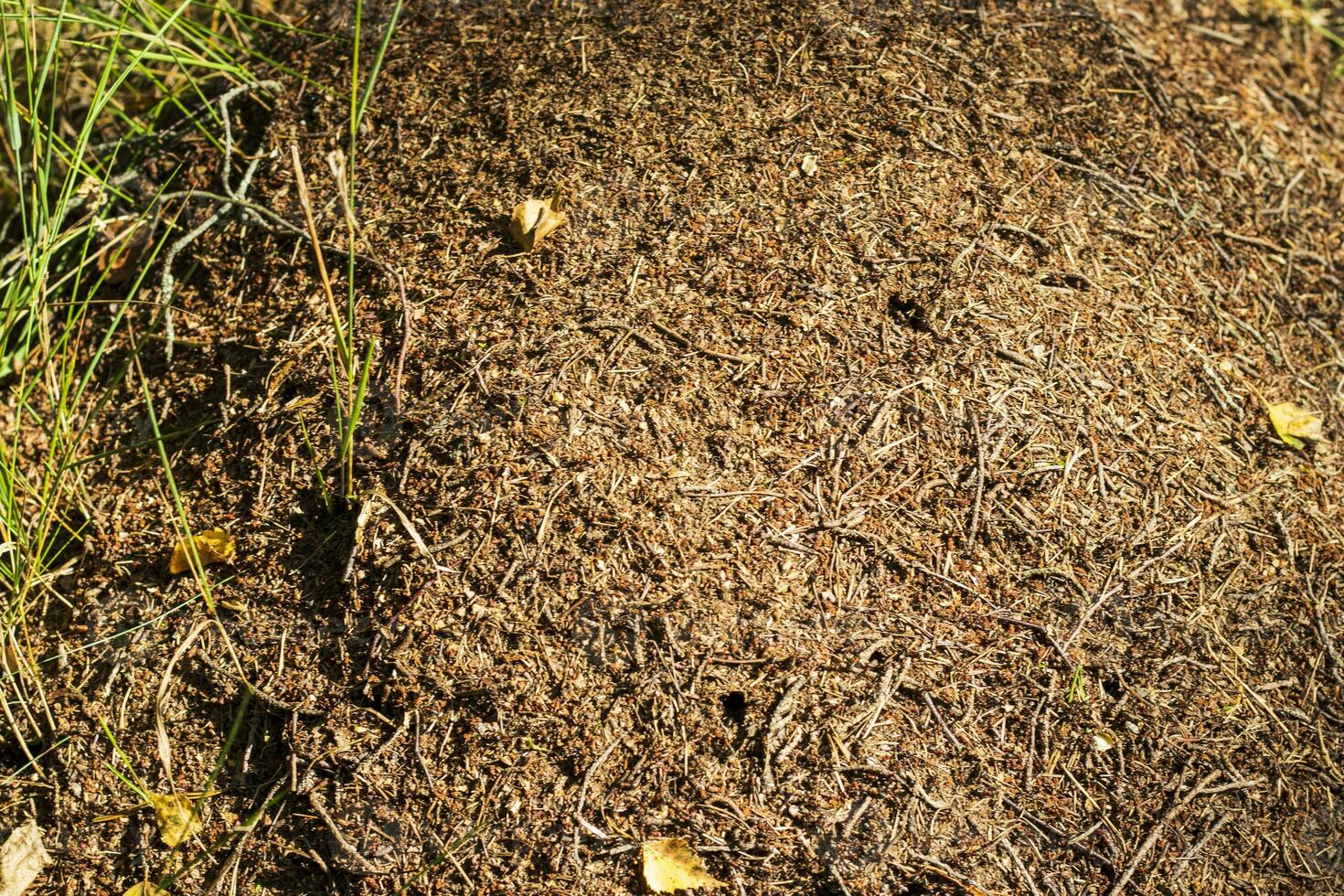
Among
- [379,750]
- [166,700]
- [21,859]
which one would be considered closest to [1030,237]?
[379,750]

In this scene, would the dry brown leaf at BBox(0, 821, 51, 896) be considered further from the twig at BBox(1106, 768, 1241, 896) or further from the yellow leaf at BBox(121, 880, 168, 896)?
the twig at BBox(1106, 768, 1241, 896)

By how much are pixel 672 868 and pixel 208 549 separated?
120 centimetres

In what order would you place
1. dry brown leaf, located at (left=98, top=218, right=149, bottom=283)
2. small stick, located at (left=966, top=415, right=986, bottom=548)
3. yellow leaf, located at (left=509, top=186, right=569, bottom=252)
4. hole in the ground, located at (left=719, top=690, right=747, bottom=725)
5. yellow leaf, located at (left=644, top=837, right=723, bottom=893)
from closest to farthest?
1. yellow leaf, located at (left=644, top=837, right=723, bottom=893)
2. hole in the ground, located at (left=719, top=690, right=747, bottom=725)
3. small stick, located at (left=966, top=415, right=986, bottom=548)
4. yellow leaf, located at (left=509, top=186, right=569, bottom=252)
5. dry brown leaf, located at (left=98, top=218, right=149, bottom=283)

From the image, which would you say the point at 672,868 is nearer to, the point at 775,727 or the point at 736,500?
the point at 775,727

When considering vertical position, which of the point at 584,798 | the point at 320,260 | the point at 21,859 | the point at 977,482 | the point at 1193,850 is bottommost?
the point at 1193,850

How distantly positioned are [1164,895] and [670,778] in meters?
1.02

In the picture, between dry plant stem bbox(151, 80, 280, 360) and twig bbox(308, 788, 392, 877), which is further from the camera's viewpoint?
dry plant stem bbox(151, 80, 280, 360)

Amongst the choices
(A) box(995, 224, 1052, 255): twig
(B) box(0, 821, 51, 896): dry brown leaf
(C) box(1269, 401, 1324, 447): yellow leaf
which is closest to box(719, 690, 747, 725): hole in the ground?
(A) box(995, 224, 1052, 255): twig

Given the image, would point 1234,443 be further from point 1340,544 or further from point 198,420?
point 198,420

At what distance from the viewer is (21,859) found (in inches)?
75.9

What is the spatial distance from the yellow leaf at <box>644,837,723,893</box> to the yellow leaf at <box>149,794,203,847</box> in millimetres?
917

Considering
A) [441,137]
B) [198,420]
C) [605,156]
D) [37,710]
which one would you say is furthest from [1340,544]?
[37,710]

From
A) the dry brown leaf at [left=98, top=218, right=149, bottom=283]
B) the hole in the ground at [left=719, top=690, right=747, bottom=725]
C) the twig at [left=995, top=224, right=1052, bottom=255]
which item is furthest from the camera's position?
the dry brown leaf at [left=98, top=218, right=149, bottom=283]

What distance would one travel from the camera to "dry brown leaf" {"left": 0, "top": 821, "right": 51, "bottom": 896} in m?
1.91
